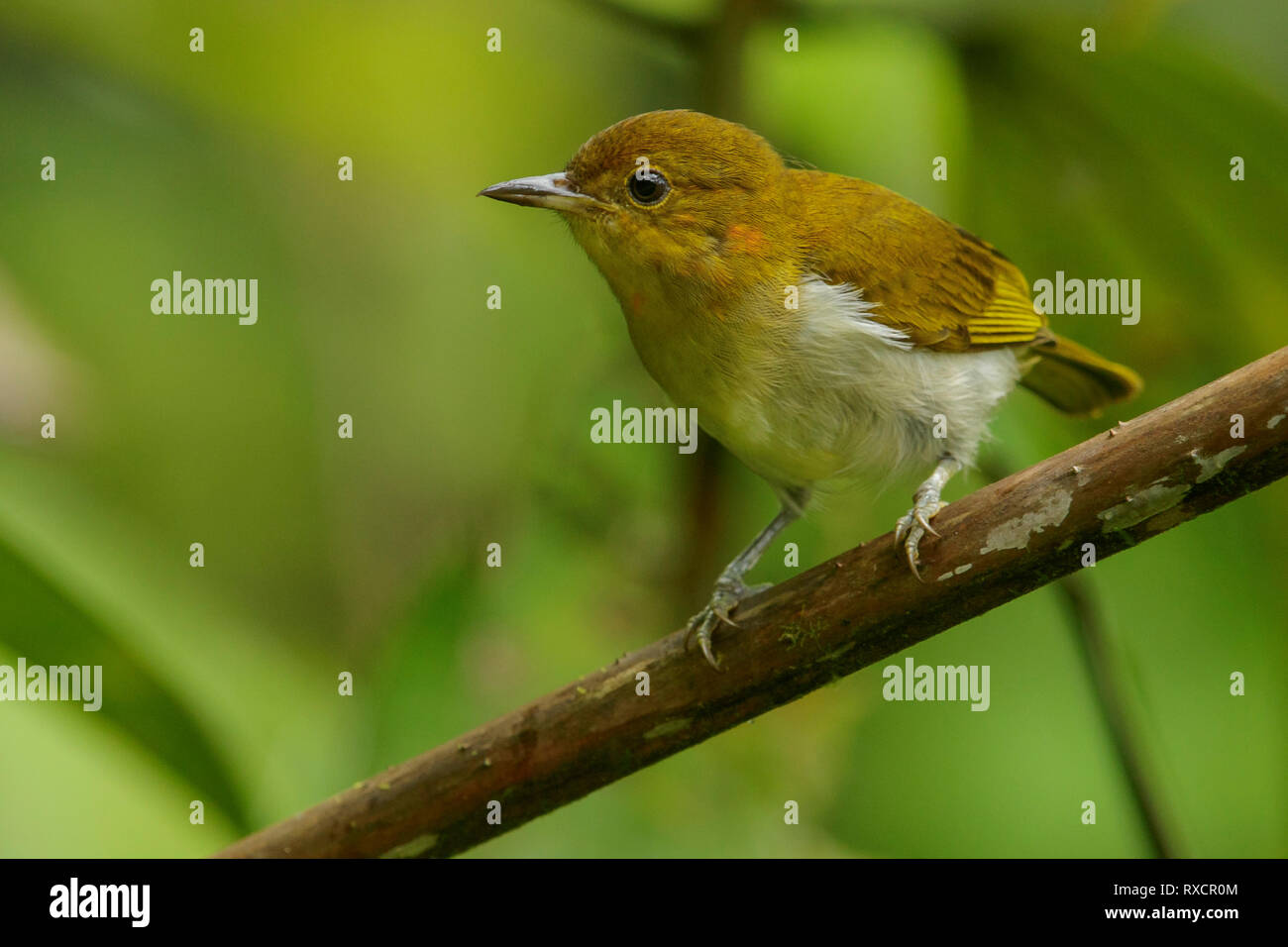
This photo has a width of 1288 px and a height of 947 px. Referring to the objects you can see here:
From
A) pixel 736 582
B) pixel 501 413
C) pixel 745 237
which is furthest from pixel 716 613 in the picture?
pixel 501 413

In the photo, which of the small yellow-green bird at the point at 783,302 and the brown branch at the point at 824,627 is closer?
the brown branch at the point at 824,627

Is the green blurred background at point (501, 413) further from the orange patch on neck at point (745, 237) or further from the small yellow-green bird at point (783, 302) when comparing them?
the orange patch on neck at point (745, 237)

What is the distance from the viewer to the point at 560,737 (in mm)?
2758

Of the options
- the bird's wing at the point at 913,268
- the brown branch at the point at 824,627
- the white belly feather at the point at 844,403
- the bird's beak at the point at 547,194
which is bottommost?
the brown branch at the point at 824,627

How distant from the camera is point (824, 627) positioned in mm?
2637

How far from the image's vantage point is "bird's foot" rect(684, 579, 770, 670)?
2857mm

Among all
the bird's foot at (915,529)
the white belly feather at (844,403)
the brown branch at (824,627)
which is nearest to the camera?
the brown branch at (824,627)

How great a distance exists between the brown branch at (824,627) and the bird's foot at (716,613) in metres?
0.03

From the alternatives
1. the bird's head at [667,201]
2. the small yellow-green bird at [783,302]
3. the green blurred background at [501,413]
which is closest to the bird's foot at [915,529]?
the small yellow-green bird at [783,302]

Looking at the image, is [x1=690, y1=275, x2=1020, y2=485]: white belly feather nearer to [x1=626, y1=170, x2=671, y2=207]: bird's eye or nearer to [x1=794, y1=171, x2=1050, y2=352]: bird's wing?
[x1=794, y1=171, x2=1050, y2=352]: bird's wing

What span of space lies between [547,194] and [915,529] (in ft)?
4.52

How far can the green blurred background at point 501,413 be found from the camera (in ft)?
11.1

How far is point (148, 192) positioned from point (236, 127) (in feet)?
1.18
